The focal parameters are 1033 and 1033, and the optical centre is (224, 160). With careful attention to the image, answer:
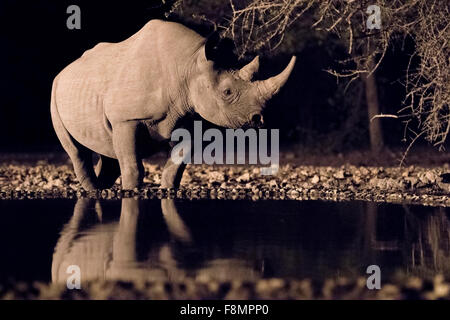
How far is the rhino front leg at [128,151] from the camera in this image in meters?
12.2

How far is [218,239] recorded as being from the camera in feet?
28.6

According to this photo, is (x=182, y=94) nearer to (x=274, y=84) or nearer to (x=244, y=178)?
(x=274, y=84)

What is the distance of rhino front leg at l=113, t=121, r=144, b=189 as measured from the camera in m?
12.2

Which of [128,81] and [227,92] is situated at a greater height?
[128,81]

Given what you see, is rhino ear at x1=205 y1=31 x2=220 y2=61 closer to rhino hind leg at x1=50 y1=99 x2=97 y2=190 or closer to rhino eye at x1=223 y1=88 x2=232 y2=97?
rhino eye at x1=223 y1=88 x2=232 y2=97

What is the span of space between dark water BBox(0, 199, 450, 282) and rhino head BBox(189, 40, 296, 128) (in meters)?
0.99

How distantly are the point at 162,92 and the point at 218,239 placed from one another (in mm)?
3732

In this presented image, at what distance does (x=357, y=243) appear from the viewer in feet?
27.9

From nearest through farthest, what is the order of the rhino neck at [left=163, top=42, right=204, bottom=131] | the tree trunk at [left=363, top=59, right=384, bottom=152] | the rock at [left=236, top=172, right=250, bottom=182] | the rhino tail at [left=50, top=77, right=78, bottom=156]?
the rhino neck at [left=163, top=42, right=204, bottom=131]
the rhino tail at [left=50, top=77, right=78, bottom=156]
the rock at [left=236, top=172, right=250, bottom=182]
the tree trunk at [left=363, top=59, right=384, bottom=152]

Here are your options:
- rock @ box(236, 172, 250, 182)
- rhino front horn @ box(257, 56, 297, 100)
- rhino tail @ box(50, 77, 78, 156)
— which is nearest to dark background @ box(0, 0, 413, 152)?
rock @ box(236, 172, 250, 182)

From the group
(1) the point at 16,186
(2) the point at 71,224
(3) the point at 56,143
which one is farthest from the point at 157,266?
(3) the point at 56,143

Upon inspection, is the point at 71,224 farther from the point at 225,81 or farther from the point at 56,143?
the point at 56,143

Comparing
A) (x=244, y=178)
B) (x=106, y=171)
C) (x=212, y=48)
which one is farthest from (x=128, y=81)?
(x=244, y=178)

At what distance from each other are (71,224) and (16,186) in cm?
506
